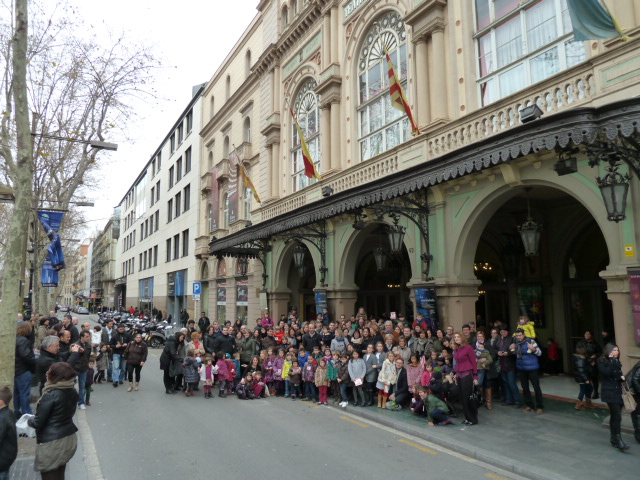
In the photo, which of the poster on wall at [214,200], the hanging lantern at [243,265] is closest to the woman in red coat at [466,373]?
the hanging lantern at [243,265]

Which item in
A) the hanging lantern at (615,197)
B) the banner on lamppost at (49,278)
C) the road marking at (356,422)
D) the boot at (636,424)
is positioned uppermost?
the hanging lantern at (615,197)

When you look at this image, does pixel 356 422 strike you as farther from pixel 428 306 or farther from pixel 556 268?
pixel 556 268

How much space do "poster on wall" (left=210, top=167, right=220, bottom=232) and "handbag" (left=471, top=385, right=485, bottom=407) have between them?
76.9ft

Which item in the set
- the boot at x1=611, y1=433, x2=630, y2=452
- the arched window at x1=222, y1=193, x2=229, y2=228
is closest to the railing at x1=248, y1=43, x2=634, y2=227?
the boot at x1=611, y1=433, x2=630, y2=452

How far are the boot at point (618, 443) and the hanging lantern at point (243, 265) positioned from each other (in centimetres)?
2012

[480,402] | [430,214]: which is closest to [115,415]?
[480,402]

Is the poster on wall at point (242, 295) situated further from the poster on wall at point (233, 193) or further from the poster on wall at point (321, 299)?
the poster on wall at point (321, 299)

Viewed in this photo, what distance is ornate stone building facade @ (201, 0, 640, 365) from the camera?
8555 millimetres

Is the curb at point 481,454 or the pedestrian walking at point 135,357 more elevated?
the pedestrian walking at point 135,357

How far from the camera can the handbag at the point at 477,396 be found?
926 cm

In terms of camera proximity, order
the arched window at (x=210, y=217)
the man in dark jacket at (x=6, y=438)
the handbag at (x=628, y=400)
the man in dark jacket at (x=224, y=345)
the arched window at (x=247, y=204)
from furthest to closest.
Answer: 1. the arched window at (x=210, y=217)
2. the arched window at (x=247, y=204)
3. the man in dark jacket at (x=224, y=345)
4. the handbag at (x=628, y=400)
5. the man in dark jacket at (x=6, y=438)

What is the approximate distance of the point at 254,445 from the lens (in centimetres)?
782

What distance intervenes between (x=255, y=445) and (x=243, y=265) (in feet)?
62.1

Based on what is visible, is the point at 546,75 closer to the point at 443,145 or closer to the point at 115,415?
the point at 443,145
